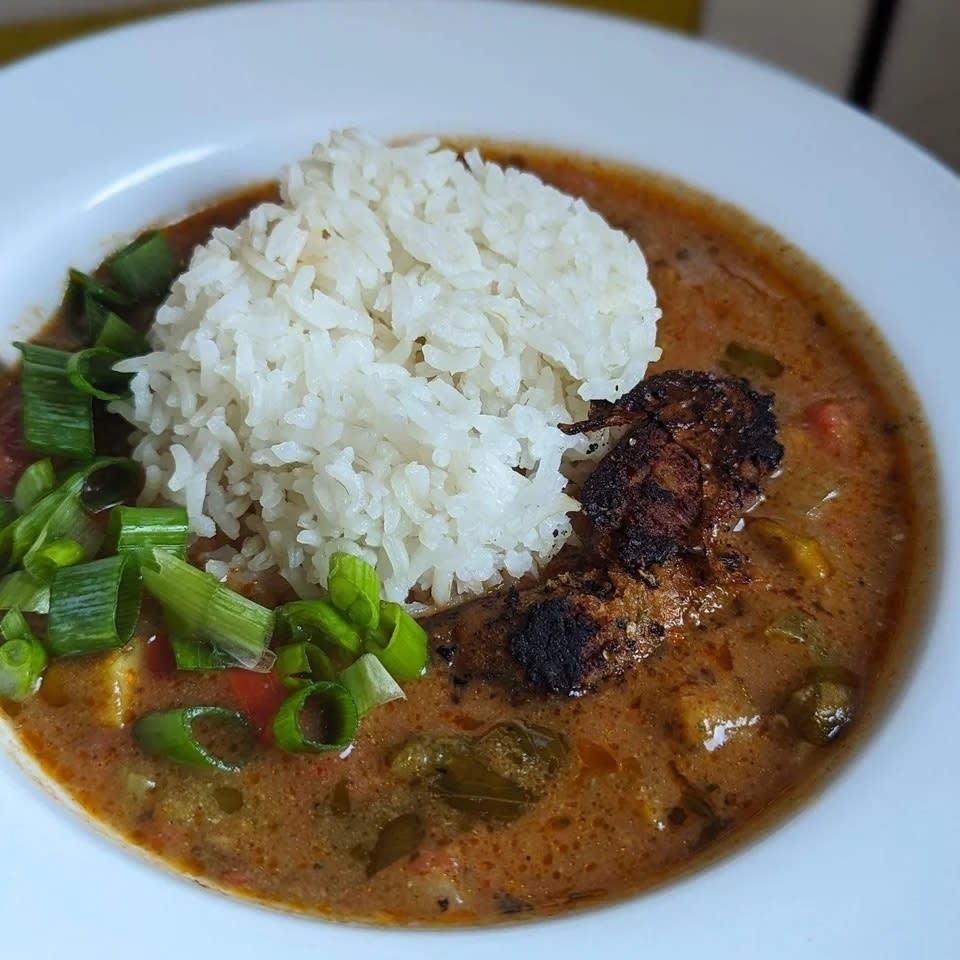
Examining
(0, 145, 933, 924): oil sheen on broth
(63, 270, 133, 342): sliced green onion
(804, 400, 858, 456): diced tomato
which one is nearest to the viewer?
(0, 145, 933, 924): oil sheen on broth

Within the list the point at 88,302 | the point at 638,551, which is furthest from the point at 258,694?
the point at 88,302

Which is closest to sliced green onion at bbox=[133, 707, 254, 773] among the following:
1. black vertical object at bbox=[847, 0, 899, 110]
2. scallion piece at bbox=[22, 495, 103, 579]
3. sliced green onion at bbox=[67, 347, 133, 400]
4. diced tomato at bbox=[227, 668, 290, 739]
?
diced tomato at bbox=[227, 668, 290, 739]

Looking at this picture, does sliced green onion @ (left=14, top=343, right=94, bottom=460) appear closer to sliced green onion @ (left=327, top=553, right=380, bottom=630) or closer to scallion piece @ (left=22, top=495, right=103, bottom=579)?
scallion piece @ (left=22, top=495, right=103, bottom=579)

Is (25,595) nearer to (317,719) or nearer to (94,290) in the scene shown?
(317,719)

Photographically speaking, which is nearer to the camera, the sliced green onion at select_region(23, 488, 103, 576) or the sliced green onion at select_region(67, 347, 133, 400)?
the sliced green onion at select_region(23, 488, 103, 576)

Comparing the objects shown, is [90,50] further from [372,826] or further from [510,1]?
[372,826]

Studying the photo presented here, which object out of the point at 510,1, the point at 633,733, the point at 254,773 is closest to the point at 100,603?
the point at 254,773

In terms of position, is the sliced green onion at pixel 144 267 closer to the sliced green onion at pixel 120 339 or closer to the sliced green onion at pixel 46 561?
the sliced green onion at pixel 120 339
